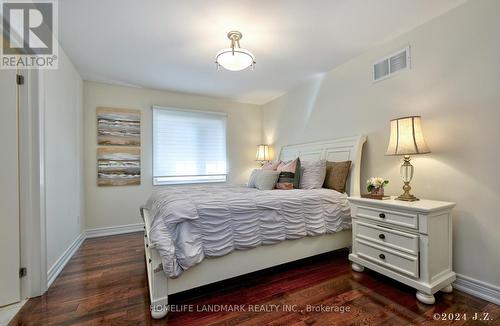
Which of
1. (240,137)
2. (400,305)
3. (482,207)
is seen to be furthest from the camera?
(240,137)

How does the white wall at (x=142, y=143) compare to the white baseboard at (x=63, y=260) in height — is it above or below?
above

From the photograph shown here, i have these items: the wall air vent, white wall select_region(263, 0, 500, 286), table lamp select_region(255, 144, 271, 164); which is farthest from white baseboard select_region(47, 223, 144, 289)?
the wall air vent

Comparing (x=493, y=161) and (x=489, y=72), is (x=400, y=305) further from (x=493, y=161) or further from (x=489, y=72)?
(x=489, y=72)

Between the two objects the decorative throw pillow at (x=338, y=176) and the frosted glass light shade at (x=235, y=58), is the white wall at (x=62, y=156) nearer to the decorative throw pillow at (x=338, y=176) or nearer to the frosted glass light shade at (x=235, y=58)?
the frosted glass light shade at (x=235, y=58)

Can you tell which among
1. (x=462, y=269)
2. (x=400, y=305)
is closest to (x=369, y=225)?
(x=400, y=305)

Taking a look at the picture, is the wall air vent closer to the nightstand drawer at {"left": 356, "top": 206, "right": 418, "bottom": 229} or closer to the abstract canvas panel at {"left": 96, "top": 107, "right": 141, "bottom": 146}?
the nightstand drawer at {"left": 356, "top": 206, "right": 418, "bottom": 229}

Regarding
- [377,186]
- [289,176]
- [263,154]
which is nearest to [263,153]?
[263,154]

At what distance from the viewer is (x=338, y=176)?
2619 mm

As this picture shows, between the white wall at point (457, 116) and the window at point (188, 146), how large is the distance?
8.61ft

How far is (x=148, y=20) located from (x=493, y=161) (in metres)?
3.12

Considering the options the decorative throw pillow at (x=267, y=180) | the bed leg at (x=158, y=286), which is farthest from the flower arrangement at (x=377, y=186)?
the bed leg at (x=158, y=286)

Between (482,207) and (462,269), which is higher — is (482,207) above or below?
above

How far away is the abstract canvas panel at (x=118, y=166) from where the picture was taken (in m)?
3.37

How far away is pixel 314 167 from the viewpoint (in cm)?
277
